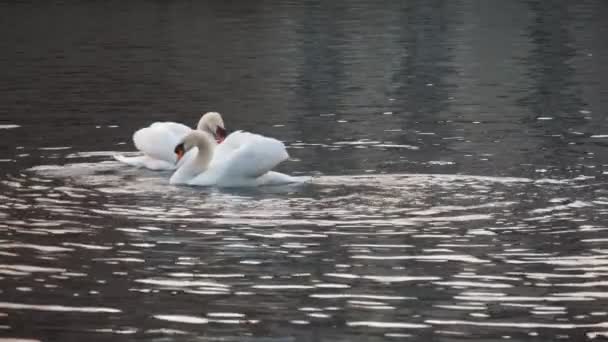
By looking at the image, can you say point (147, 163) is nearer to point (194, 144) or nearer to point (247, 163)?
point (194, 144)

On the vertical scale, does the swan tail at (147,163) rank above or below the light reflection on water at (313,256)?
above

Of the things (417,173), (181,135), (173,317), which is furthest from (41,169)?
(173,317)

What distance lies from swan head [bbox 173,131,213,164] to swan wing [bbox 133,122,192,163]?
0.46 metres

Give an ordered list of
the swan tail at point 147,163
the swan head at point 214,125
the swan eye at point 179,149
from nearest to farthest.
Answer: the swan eye at point 179,149, the swan tail at point 147,163, the swan head at point 214,125

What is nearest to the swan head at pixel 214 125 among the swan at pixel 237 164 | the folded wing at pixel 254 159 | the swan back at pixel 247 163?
the swan at pixel 237 164

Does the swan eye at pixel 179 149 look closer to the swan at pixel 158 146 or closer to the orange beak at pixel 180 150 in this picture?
the orange beak at pixel 180 150

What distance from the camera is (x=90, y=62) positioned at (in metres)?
44.0

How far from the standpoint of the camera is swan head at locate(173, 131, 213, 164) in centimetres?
2303

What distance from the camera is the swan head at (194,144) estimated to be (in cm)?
2303

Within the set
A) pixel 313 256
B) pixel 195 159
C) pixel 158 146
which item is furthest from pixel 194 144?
pixel 313 256

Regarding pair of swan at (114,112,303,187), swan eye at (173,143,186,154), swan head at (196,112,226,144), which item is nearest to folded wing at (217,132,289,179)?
pair of swan at (114,112,303,187)

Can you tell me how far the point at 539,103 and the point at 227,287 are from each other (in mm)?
18237

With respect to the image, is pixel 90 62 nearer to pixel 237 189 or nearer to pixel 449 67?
pixel 449 67

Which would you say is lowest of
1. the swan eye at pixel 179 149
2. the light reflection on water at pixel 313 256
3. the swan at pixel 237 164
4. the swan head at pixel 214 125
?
the light reflection on water at pixel 313 256
